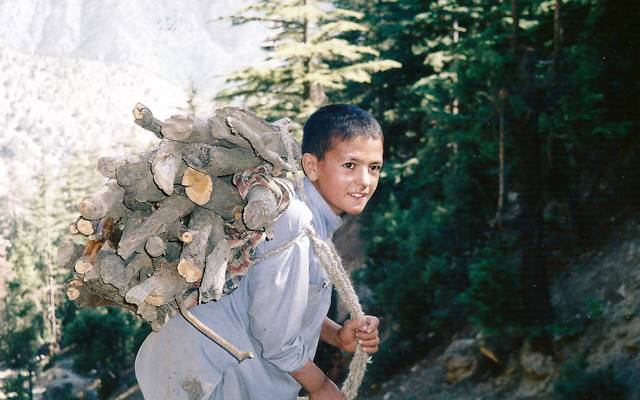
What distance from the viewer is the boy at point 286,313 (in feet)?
5.93

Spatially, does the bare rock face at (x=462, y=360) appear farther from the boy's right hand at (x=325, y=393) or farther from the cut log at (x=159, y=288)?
the cut log at (x=159, y=288)

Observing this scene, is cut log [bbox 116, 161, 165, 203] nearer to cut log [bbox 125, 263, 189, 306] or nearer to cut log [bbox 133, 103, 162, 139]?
cut log [bbox 133, 103, 162, 139]

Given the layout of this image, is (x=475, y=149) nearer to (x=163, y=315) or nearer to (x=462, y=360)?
(x=462, y=360)

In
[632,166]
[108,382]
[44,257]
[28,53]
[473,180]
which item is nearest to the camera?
[632,166]

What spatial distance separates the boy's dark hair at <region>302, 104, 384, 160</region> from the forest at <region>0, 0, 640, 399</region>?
7260 millimetres

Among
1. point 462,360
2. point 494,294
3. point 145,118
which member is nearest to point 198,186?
point 145,118

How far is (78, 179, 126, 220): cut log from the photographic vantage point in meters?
1.81

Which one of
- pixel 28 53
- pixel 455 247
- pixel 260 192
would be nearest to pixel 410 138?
pixel 455 247

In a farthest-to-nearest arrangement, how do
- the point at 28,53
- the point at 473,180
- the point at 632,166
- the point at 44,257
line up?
1. the point at 28,53
2. the point at 44,257
3. the point at 473,180
4. the point at 632,166

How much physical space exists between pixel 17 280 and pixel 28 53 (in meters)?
43.5

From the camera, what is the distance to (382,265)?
15883 millimetres

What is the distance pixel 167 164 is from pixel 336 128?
27.4 inches

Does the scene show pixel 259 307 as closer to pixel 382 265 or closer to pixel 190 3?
pixel 190 3


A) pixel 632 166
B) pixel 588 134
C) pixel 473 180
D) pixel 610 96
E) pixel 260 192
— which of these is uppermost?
pixel 260 192
